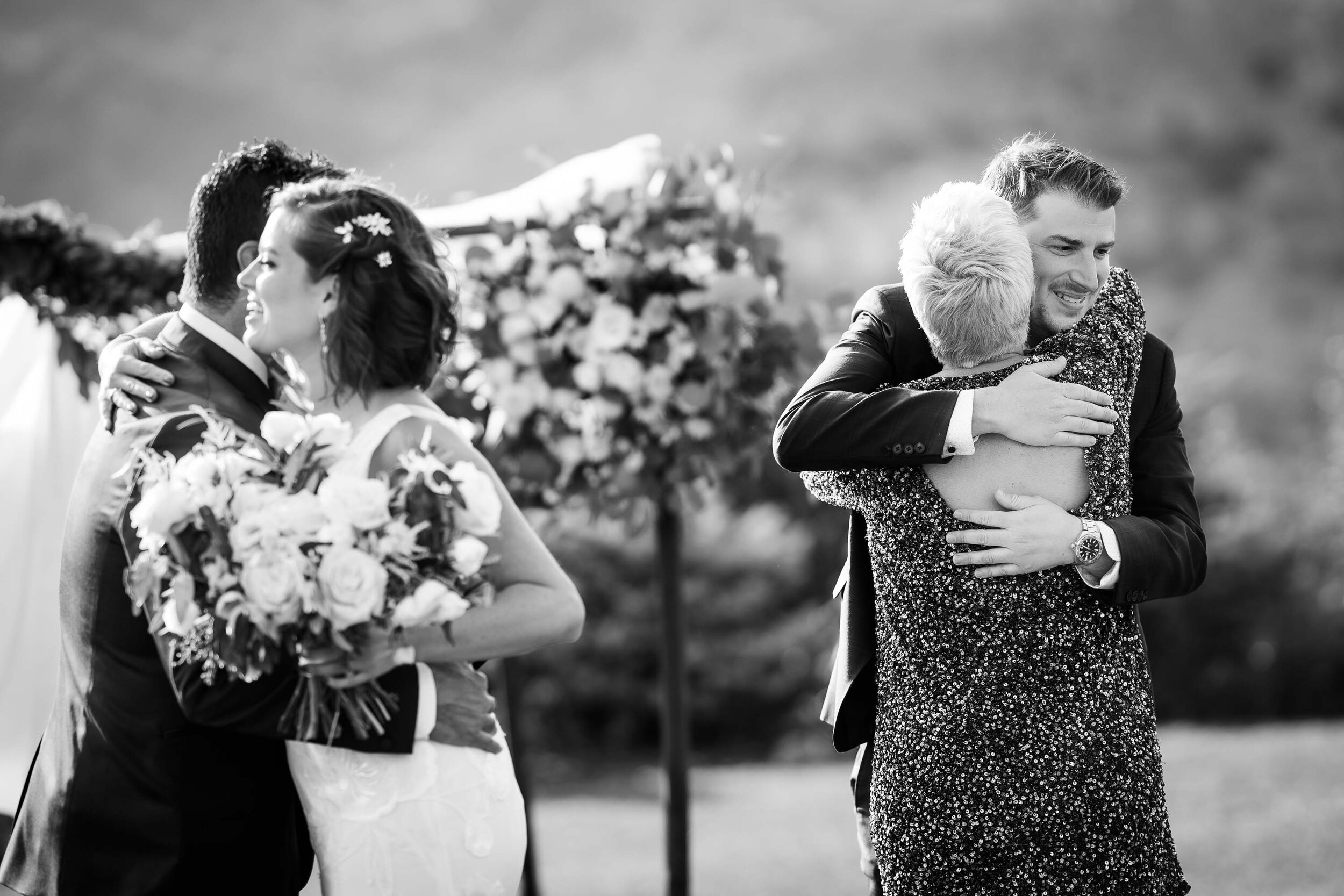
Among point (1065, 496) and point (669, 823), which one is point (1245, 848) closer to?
point (669, 823)

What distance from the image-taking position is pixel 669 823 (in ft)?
14.6

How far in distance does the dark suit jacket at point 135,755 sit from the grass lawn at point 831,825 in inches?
141

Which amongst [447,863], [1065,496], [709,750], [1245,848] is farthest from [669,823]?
[709,750]

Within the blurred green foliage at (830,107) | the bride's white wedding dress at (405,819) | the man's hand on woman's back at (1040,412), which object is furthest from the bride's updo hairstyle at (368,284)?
the blurred green foliage at (830,107)

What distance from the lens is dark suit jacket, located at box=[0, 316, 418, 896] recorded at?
2457 millimetres

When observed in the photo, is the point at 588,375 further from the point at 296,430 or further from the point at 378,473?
the point at 296,430

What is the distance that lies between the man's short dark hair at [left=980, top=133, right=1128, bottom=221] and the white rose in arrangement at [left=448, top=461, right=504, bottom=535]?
1272 mm

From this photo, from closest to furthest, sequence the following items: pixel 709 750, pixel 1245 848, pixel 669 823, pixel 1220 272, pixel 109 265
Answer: pixel 109 265 → pixel 669 823 → pixel 1245 848 → pixel 709 750 → pixel 1220 272

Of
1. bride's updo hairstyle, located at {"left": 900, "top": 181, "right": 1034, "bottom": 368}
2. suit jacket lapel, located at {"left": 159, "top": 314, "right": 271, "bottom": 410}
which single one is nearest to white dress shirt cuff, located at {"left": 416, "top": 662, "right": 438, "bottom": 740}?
suit jacket lapel, located at {"left": 159, "top": 314, "right": 271, "bottom": 410}

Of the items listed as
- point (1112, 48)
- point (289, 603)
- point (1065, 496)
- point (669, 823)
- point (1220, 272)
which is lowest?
point (669, 823)

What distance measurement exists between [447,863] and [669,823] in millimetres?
2131

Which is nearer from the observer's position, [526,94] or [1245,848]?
[1245,848]

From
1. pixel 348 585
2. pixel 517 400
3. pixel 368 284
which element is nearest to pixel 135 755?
pixel 348 585

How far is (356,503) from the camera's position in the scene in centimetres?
212
